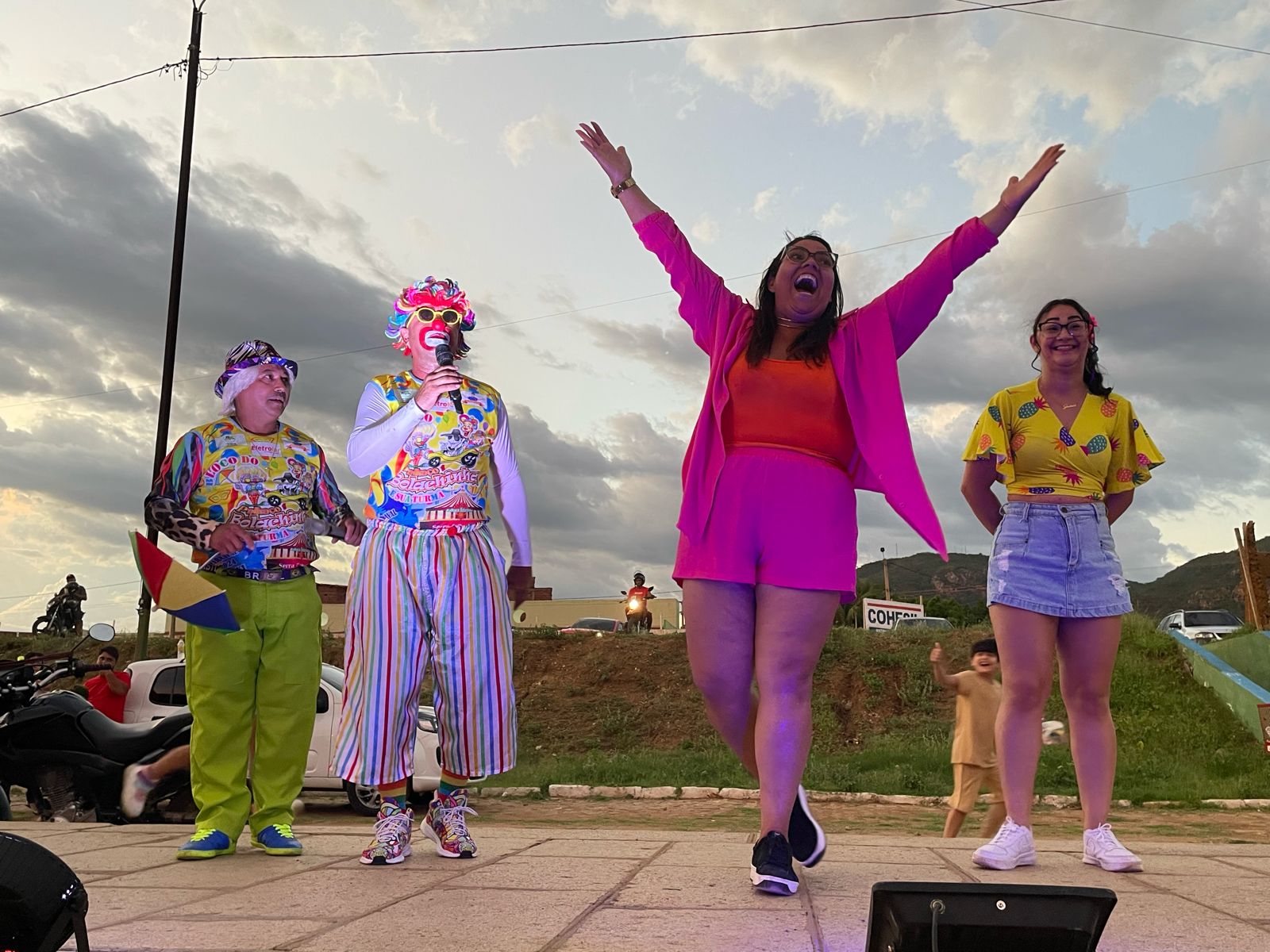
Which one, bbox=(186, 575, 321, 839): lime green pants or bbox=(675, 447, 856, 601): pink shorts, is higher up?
bbox=(675, 447, 856, 601): pink shorts

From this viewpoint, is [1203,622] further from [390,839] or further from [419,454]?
[390,839]

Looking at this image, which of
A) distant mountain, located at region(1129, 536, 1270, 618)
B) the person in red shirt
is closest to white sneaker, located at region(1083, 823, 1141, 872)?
the person in red shirt

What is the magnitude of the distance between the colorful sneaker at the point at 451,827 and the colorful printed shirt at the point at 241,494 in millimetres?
1238

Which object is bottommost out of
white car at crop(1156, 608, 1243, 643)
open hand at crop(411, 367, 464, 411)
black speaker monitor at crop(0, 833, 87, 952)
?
black speaker monitor at crop(0, 833, 87, 952)

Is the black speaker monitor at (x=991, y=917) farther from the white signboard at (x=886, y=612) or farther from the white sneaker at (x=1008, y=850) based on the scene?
the white signboard at (x=886, y=612)

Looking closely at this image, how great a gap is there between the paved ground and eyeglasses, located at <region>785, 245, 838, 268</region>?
1951 millimetres

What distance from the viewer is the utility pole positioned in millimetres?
16672

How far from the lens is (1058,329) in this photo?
429cm

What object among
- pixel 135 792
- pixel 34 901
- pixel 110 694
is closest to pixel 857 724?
pixel 110 694

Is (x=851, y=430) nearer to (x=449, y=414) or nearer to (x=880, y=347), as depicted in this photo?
(x=880, y=347)

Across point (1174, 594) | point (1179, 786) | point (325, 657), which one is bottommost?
point (1179, 786)

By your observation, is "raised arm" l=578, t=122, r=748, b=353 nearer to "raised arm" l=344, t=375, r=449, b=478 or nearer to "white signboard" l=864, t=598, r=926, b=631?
"raised arm" l=344, t=375, r=449, b=478

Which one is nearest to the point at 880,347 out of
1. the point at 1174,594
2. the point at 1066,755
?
the point at 1066,755

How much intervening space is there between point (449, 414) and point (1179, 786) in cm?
1272
